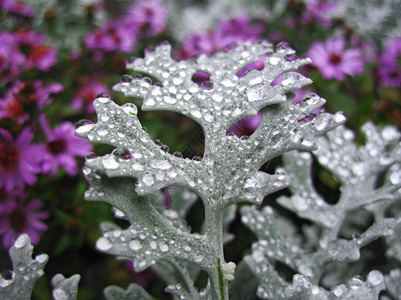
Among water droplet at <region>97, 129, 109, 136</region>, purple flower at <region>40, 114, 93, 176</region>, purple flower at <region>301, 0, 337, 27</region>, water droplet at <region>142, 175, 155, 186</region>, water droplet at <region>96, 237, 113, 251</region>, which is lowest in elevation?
purple flower at <region>40, 114, 93, 176</region>

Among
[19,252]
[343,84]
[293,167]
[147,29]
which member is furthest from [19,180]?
[343,84]

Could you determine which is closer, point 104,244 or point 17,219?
point 104,244

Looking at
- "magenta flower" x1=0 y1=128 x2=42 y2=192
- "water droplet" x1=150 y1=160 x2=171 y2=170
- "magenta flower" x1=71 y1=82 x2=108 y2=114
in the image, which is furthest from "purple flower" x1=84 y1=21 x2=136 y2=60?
"water droplet" x1=150 y1=160 x2=171 y2=170

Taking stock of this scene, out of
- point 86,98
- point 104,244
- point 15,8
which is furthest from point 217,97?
point 15,8

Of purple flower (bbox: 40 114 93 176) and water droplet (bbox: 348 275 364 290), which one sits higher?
water droplet (bbox: 348 275 364 290)

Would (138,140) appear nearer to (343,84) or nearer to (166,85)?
(166,85)

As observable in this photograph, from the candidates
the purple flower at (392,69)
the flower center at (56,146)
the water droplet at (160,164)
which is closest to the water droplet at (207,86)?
the water droplet at (160,164)

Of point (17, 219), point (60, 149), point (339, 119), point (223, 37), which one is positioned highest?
point (339, 119)

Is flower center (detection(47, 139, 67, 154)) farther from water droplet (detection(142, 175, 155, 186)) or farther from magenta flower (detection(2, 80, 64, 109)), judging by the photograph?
water droplet (detection(142, 175, 155, 186))

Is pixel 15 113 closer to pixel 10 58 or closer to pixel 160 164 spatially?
pixel 10 58
